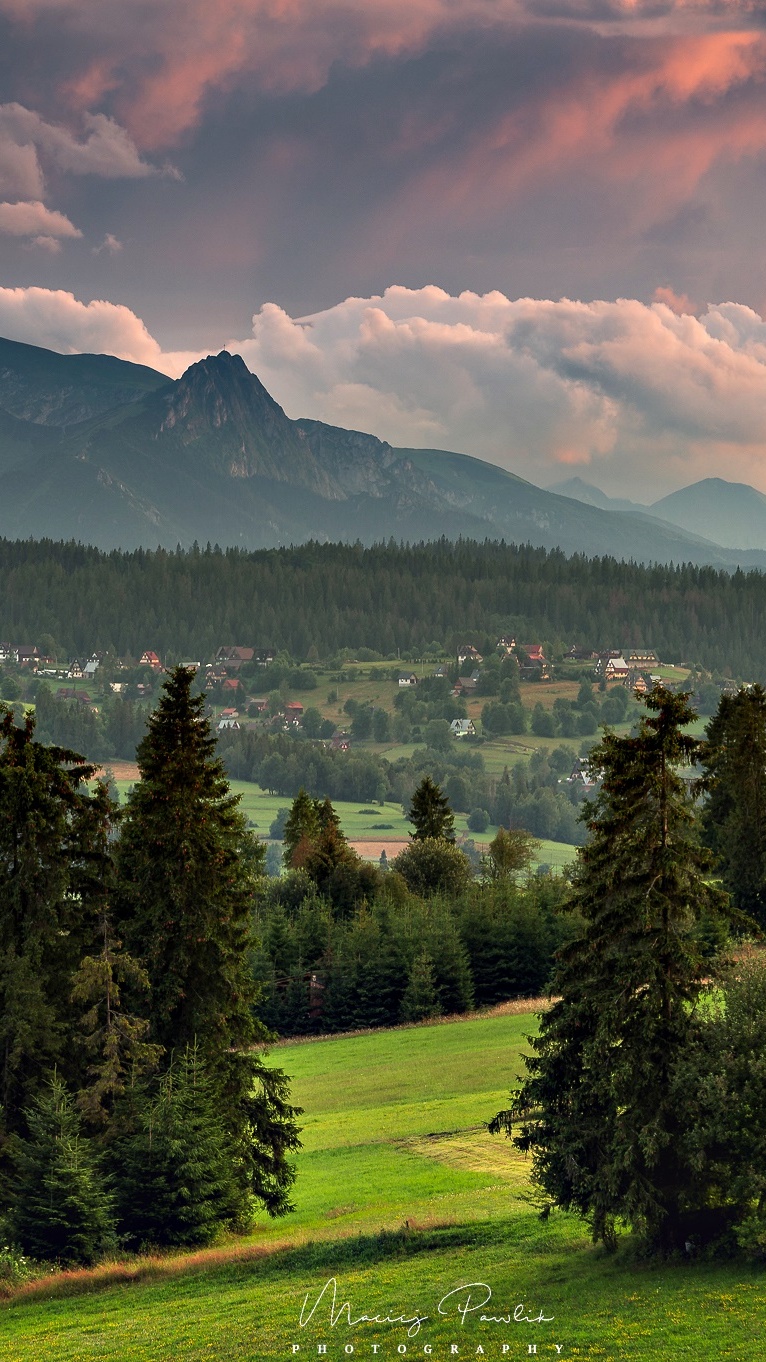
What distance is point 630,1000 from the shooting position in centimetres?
3456

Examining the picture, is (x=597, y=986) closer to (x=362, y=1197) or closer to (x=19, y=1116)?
(x=362, y=1197)

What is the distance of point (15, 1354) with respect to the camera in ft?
108

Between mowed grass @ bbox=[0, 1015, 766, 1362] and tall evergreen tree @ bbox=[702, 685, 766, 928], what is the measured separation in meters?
23.2

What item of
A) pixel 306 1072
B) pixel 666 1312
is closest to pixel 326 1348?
pixel 666 1312

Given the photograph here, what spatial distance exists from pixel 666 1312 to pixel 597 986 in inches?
344

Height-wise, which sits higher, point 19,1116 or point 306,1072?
point 19,1116

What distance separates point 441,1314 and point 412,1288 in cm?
233

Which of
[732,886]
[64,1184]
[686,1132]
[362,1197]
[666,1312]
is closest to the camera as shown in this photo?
[666,1312]

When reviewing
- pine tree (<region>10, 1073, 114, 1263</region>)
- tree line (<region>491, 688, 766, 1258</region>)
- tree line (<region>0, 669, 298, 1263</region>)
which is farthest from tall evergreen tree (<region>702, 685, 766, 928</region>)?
pine tree (<region>10, 1073, 114, 1263</region>)

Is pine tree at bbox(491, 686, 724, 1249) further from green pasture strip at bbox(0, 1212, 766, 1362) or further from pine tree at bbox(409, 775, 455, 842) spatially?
pine tree at bbox(409, 775, 455, 842)

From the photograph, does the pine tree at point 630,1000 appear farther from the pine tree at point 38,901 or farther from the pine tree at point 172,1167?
the pine tree at point 38,901

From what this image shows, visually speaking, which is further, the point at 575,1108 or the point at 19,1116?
the point at 19,1116

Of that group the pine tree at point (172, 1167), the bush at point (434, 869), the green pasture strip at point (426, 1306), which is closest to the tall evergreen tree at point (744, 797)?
the green pasture strip at point (426, 1306)

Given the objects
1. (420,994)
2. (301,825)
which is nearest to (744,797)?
(420,994)
